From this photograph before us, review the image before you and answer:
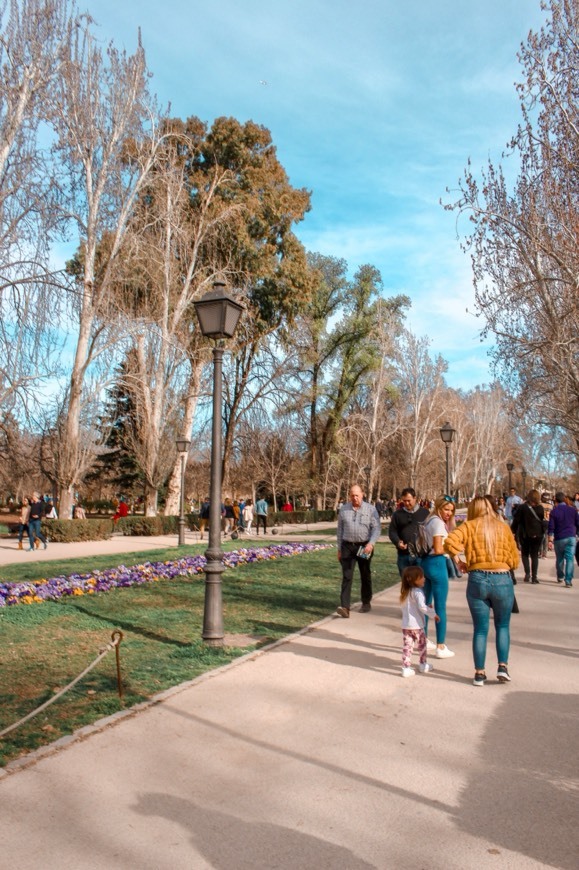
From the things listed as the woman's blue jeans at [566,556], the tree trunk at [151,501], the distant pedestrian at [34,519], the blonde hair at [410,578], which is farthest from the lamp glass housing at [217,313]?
the tree trunk at [151,501]

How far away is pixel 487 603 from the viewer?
640 cm

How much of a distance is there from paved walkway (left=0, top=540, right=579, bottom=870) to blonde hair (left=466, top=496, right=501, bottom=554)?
4.18 feet

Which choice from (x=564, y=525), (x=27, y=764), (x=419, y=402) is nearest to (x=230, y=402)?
(x=419, y=402)

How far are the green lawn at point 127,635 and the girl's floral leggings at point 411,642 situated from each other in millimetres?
1750

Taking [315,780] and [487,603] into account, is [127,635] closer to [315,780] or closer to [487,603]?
[487,603]

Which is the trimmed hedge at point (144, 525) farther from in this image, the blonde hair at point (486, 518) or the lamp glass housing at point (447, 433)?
the blonde hair at point (486, 518)

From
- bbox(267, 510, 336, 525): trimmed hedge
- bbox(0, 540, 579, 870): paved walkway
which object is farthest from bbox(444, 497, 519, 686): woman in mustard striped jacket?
bbox(267, 510, 336, 525): trimmed hedge

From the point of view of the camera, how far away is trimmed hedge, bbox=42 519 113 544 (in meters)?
26.3

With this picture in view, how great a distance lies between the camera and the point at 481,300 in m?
22.2

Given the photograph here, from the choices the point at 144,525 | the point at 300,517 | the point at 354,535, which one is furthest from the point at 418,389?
the point at 354,535

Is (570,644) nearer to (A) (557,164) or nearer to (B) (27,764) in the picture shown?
(B) (27,764)

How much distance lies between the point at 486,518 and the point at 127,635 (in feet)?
14.5

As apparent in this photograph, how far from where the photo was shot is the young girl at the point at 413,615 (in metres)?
6.86

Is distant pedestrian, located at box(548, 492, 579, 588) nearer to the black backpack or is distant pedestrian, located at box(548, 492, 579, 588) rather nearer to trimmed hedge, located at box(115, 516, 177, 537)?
the black backpack
